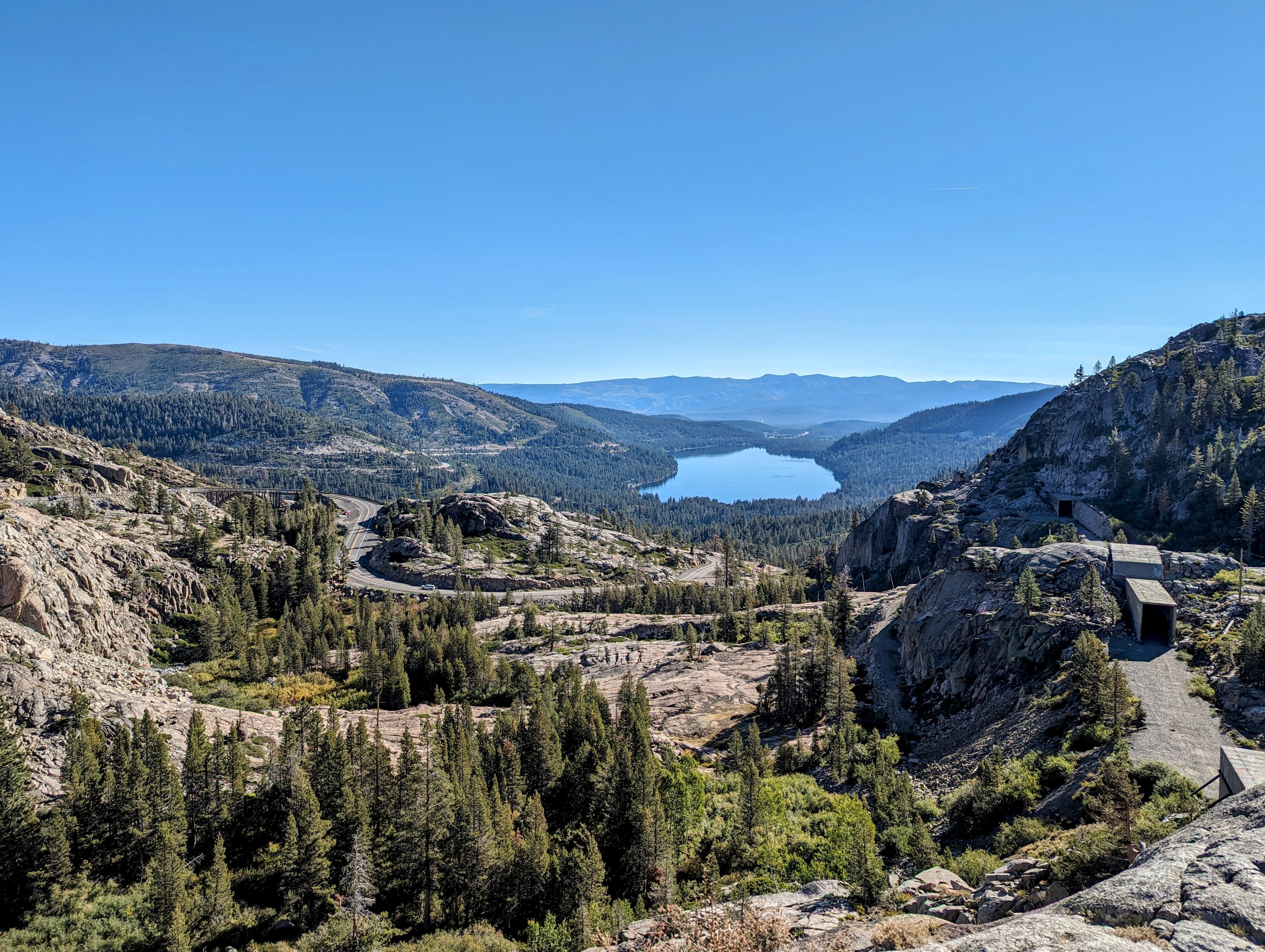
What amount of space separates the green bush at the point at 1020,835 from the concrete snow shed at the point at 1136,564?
3497 cm

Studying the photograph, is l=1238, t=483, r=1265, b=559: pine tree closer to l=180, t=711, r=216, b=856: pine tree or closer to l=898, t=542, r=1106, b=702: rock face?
l=898, t=542, r=1106, b=702: rock face

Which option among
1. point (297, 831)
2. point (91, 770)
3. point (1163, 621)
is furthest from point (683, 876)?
point (1163, 621)

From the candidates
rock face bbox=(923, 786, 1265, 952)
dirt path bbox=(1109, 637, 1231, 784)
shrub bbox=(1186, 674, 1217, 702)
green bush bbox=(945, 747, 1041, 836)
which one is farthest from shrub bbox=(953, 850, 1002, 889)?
shrub bbox=(1186, 674, 1217, 702)

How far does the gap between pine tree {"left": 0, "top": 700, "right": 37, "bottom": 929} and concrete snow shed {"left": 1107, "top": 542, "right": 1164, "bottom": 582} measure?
83120mm

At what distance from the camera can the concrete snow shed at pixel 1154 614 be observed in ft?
158

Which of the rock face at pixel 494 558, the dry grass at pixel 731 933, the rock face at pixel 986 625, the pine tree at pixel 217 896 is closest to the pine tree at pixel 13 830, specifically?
the pine tree at pixel 217 896

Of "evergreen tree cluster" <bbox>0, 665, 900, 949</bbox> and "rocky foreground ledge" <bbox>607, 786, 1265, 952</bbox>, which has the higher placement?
"rocky foreground ledge" <bbox>607, 786, 1265, 952</bbox>

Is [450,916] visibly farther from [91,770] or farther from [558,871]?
[91,770]

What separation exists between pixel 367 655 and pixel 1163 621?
284 feet

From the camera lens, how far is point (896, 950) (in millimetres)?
17609

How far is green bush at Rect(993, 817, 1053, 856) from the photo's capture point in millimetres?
29875

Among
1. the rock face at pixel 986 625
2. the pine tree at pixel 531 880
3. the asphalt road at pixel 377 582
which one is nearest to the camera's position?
the pine tree at pixel 531 880

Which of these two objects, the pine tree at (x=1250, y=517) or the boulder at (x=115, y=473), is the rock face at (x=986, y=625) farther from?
the boulder at (x=115, y=473)

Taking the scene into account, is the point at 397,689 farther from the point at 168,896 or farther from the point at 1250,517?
the point at 1250,517
